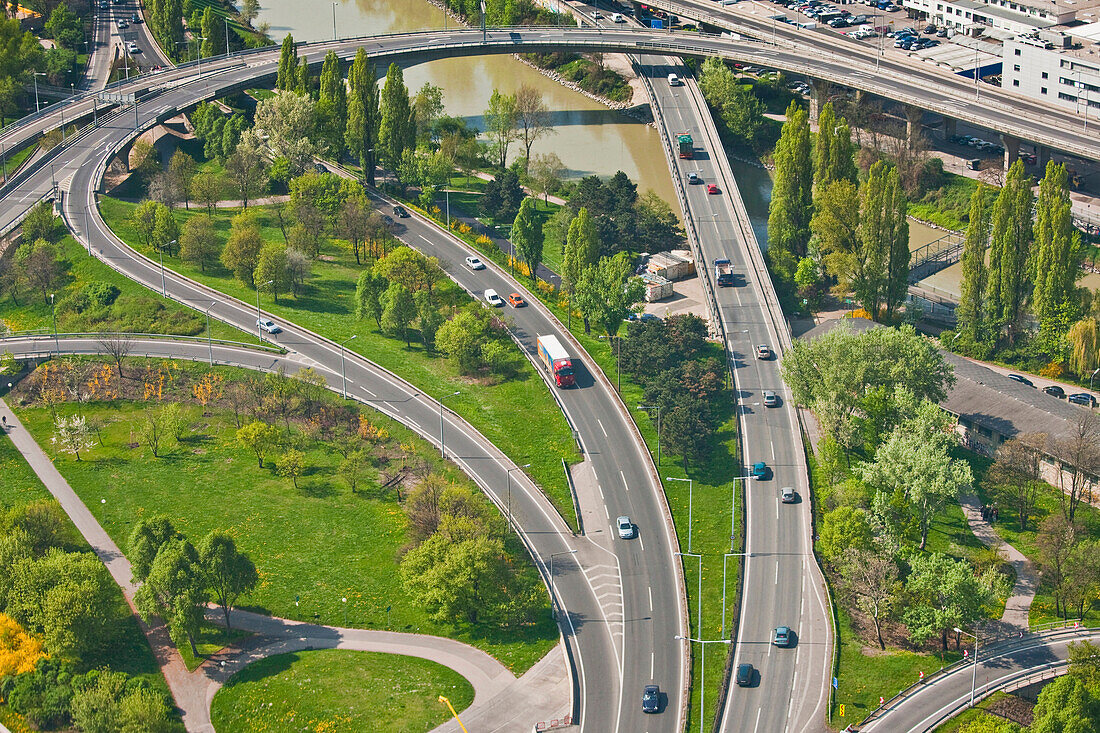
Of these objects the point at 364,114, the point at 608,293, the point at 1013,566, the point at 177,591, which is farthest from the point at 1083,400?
the point at 364,114

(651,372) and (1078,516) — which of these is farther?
(651,372)

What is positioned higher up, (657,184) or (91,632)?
(657,184)

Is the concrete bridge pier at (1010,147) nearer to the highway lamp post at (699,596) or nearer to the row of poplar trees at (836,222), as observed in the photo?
the row of poplar trees at (836,222)

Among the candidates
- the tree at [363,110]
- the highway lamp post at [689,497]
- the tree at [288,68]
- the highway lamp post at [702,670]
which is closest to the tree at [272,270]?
the tree at [363,110]

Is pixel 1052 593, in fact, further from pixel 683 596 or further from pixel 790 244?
pixel 790 244

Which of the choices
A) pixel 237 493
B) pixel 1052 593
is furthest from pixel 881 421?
pixel 237 493

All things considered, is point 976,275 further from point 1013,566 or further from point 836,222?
point 1013,566

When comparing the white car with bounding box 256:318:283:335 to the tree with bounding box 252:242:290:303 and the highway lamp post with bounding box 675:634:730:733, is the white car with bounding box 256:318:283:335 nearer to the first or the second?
the tree with bounding box 252:242:290:303
